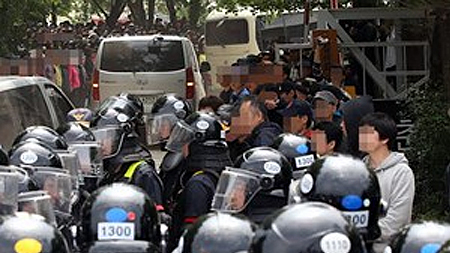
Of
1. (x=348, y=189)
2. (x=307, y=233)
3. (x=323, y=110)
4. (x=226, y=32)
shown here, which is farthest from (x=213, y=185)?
(x=226, y=32)

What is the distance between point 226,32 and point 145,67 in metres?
12.3

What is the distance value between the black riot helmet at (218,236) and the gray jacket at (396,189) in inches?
79.8

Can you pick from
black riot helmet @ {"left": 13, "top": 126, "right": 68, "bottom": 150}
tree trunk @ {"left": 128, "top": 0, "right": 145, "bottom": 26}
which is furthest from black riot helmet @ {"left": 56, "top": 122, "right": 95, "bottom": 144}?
tree trunk @ {"left": 128, "top": 0, "right": 145, "bottom": 26}

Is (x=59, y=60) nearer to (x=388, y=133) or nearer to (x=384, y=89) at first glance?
(x=384, y=89)

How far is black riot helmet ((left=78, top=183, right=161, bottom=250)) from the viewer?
5250mm

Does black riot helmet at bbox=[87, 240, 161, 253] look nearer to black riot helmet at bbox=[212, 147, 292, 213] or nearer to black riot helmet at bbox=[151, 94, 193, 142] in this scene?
black riot helmet at bbox=[212, 147, 292, 213]

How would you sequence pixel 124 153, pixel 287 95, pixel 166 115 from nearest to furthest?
pixel 124 153 → pixel 166 115 → pixel 287 95

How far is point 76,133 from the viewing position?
8.56 m

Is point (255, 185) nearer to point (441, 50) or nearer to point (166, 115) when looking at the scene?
point (166, 115)

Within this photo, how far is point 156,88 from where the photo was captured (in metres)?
19.0

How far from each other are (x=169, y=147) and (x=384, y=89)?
7779 millimetres

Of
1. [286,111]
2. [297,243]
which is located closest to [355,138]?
[286,111]

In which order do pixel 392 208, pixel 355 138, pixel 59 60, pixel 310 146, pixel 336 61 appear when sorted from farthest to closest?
1. pixel 59 60
2. pixel 336 61
3. pixel 355 138
4. pixel 310 146
5. pixel 392 208

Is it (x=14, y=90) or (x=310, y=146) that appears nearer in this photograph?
(x=310, y=146)
